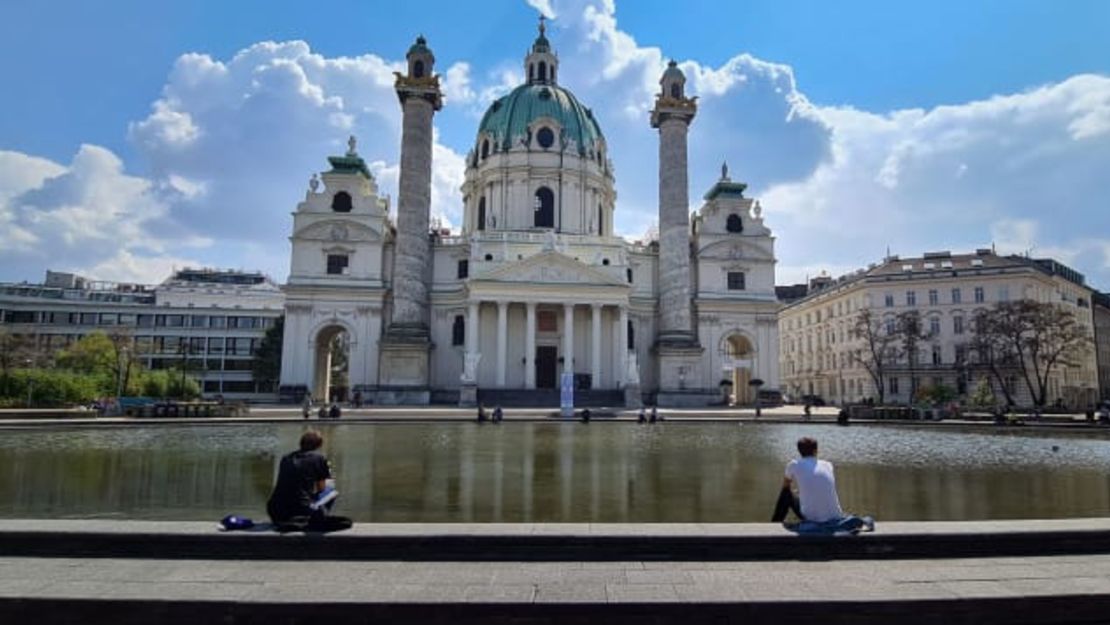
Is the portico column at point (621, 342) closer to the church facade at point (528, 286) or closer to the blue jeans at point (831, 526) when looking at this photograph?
the church facade at point (528, 286)

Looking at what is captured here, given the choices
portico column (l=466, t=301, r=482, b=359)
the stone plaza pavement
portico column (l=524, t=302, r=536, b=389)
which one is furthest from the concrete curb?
portico column (l=524, t=302, r=536, b=389)

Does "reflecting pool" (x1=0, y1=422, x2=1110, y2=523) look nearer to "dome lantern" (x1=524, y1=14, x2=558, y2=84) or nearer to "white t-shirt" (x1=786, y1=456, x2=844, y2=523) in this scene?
"white t-shirt" (x1=786, y1=456, x2=844, y2=523)

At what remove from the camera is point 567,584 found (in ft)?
20.2

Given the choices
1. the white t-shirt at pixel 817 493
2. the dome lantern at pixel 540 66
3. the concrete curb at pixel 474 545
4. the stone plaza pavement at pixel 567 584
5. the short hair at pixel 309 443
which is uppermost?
the dome lantern at pixel 540 66

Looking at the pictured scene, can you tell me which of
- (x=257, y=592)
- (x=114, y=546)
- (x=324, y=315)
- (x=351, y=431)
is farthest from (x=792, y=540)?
(x=324, y=315)

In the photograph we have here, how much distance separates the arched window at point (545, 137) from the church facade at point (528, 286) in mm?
165

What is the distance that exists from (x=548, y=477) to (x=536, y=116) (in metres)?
60.8

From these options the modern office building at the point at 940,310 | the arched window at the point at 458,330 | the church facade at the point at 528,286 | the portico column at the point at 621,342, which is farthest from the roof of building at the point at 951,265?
the arched window at the point at 458,330

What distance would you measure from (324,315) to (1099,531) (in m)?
57.3

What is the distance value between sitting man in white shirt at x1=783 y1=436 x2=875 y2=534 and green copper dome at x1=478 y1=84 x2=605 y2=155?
6375cm

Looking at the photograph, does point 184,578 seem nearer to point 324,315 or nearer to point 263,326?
Result: point 324,315

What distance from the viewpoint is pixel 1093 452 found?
20.0 m

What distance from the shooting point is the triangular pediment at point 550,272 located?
56781 mm

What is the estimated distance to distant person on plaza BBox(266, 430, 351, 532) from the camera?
719 cm
